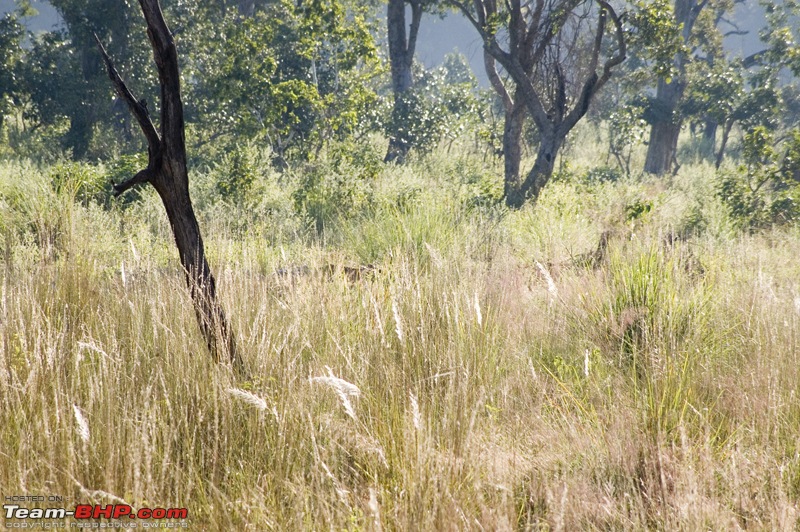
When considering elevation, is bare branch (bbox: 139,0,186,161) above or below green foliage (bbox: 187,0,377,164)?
below

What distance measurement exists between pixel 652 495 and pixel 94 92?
59.6ft

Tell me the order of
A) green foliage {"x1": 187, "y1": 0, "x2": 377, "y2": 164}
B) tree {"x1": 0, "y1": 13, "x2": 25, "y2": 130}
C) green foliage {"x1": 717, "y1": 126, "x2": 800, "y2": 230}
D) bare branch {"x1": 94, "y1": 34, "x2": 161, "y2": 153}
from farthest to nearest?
1. tree {"x1": 0, "y1": 13, "x2": 25, "y2": 130}
2. green foliage {"x1": 187, "y1": 0, "x2": 377, "y2": 164}
3. green foliage {"x1": 717, "y1": 126, "x2": 800, "y2": 230}
4. bare branch {"x1": 94, "y1": 34, "x2": 161, "y2": 153}

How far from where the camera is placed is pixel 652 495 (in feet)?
8.61

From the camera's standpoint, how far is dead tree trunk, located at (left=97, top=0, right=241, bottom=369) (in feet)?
9.80

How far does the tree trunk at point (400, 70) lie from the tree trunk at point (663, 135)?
8660 mm

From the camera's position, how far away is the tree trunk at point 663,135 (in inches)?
875

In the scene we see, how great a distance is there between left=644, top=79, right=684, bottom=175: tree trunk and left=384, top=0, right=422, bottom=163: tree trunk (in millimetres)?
8660

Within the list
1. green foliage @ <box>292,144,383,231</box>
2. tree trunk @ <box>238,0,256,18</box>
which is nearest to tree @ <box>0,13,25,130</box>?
tree trunk @ <box>238,0,256,18</box>

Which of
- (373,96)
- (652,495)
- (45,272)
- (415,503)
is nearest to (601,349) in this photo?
(652,495)

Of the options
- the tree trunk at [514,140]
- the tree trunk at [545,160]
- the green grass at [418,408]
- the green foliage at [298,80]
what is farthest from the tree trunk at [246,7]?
the green grass at [418,408]

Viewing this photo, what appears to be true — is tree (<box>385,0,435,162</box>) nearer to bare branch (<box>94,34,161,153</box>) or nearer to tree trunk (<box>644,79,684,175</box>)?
tree trunk (<box>644,79,684,175</box>)

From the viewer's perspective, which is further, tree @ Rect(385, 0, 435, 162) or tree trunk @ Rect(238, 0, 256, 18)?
tree trunk @ Rect(238, 0, 256, 18)

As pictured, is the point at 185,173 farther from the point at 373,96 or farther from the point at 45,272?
the point at 373,96

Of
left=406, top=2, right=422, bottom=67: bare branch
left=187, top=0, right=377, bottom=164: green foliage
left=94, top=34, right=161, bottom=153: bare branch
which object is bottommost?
left=94, top=34, right=161, bottom=153: bare branch
